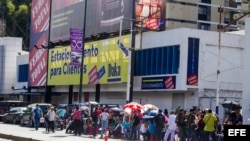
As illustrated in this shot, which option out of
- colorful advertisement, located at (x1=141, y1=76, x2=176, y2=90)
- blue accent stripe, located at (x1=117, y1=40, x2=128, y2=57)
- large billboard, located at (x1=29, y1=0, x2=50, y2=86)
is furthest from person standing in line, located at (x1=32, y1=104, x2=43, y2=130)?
large billboard, located at (x1=29, y1=0, x2=50, y2=86)

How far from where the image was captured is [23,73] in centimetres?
7188

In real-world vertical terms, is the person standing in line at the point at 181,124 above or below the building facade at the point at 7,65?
below

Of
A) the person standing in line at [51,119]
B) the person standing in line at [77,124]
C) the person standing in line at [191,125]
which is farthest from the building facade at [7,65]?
Answer: the person standing in line at [191,125]

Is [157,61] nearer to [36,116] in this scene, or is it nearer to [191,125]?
[36,116]

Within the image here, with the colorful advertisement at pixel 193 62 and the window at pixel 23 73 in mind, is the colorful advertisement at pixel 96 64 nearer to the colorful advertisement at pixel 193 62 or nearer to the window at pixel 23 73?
the colorful advertisement at pixel 193 62

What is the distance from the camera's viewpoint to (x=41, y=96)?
66938 mm

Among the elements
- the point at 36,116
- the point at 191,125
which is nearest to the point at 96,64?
the point at 36,116

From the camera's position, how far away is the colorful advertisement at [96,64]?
45.9 metres

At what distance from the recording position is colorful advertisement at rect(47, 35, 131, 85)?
151ft

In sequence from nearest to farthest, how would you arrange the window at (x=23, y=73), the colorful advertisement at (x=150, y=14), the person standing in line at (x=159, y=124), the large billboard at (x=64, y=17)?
the person standing in line at (x=159, y=124) < the colorful advertisement at (x=150, y=14) < the large billboard at (x=64, y=17) < the window at (x=23, y=73)

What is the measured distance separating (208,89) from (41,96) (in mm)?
31328

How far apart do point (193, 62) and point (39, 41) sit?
30.6 meters

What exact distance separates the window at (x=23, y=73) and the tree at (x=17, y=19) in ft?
99.9

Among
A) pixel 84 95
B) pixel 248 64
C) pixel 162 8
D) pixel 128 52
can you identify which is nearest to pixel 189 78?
pixel 128 52
